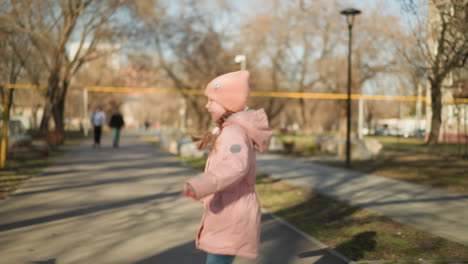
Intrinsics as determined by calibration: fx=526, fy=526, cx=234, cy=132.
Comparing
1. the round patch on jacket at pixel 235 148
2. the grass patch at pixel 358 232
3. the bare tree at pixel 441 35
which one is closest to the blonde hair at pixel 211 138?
the round patch on jacket at pixel 235 148

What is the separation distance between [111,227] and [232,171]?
384 cm

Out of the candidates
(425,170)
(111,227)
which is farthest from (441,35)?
(111,227)

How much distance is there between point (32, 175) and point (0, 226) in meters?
5.64

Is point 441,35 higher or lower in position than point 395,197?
higher

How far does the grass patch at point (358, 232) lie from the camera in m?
5.30

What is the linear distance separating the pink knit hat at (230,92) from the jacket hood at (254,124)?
71mm

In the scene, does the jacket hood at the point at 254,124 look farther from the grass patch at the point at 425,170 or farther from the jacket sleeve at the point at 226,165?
the grass patch at the point at 425,170

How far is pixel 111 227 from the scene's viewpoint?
6398 mm

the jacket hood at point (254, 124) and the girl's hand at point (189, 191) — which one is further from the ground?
the jacket hood at point (254, 124)

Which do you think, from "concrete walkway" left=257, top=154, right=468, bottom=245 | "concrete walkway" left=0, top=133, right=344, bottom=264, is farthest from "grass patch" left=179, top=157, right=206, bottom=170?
"concrete walkway" left=0, top=133, right=344, bottom=264

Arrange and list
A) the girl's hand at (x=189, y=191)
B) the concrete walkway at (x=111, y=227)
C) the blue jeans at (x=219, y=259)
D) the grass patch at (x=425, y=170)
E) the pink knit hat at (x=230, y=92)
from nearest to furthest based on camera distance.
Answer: the girl's hand at (x=189, y=191)
the blue jeans at (x=219, y=259)
the pink knit hat at (x=230, y=92)
the concrete walkway at (x=111, y=227)
the grass patch at (x=425, y=170)

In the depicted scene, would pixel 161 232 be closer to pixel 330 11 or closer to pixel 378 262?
pixel 378 262

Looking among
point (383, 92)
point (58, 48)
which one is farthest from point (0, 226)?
point (383, 92)

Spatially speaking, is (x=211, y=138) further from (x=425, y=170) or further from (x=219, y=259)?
(x=425, y=170)
